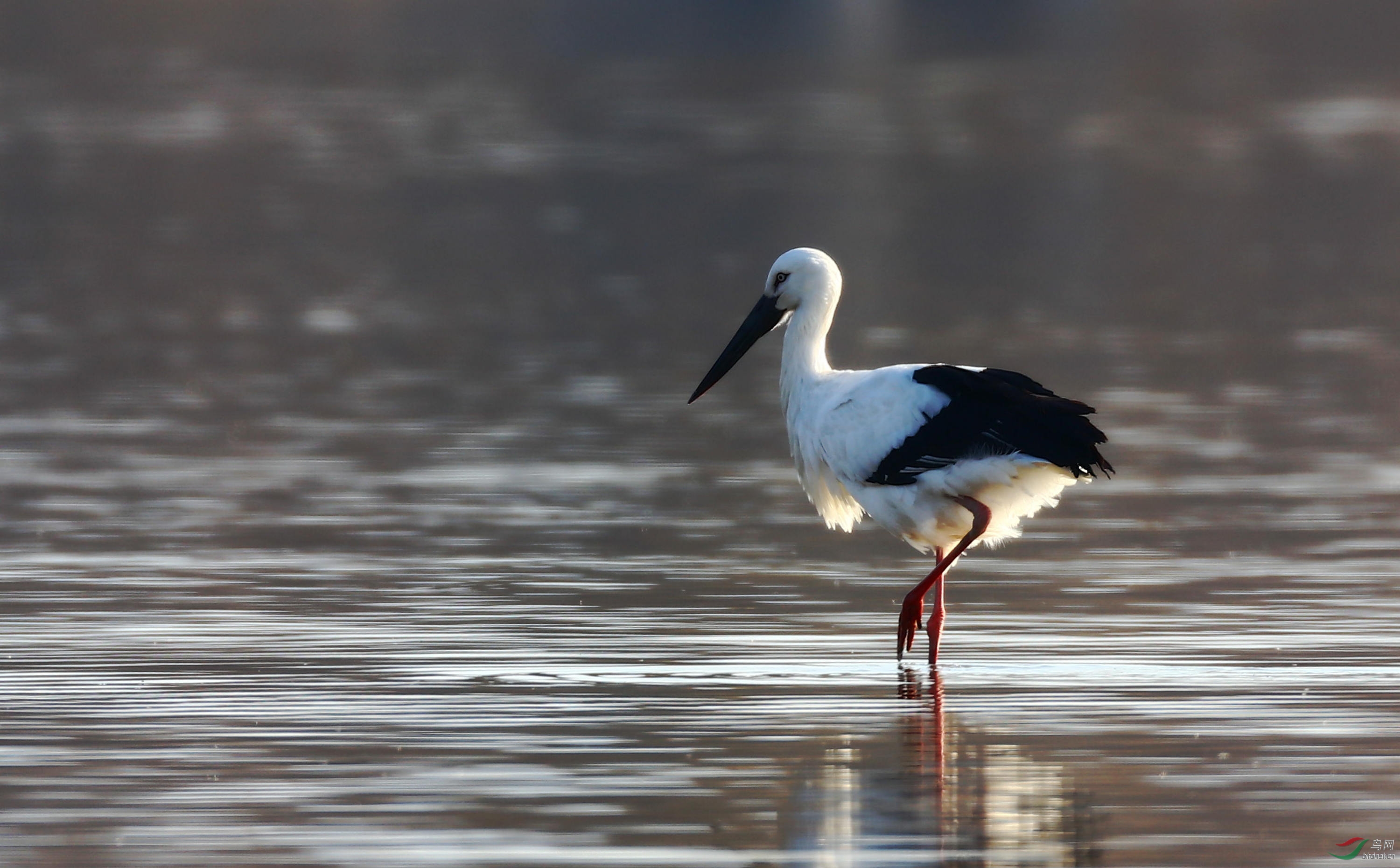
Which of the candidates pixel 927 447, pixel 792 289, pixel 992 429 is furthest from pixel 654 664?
pixel 792 289

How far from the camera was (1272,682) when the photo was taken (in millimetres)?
10695

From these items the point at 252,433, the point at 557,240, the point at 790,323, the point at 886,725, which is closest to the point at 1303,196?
the point at 557,240

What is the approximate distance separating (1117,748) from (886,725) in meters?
0.96

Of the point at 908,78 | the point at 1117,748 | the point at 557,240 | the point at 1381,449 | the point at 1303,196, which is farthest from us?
the point at 908,78

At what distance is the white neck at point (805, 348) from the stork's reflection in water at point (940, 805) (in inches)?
121

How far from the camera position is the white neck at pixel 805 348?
42.3 feet

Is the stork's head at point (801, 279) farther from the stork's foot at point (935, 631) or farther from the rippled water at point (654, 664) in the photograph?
the stork's foot at point (935, 631)

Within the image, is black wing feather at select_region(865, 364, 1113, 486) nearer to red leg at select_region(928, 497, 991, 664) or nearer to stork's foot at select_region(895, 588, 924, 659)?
red leg at select_region(928, 497, 991, 664)

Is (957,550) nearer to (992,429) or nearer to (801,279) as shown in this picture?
(992,429)

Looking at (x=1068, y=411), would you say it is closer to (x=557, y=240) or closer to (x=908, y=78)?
(x=557, y=240)

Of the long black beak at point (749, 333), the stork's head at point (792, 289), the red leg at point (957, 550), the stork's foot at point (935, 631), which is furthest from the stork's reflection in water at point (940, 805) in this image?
the long black beak at point (749, 333)

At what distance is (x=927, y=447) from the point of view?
11.9 meters

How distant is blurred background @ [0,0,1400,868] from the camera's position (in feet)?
29.0

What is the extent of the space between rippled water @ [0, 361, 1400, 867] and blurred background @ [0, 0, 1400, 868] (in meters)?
0.03
